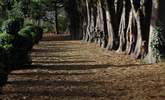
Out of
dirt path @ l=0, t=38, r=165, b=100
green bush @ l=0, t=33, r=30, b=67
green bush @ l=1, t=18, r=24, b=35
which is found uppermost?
green bush @ l=1, t=18, r=24, b=35

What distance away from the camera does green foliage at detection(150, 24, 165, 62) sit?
1969cm

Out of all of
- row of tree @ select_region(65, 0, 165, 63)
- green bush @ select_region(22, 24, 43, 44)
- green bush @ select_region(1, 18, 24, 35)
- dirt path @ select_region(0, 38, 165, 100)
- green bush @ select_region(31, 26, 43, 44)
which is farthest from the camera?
green bush @ select_region(31, 26, 43, 44)

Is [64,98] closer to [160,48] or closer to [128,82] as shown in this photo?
[128,82]

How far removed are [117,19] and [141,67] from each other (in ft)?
41.3

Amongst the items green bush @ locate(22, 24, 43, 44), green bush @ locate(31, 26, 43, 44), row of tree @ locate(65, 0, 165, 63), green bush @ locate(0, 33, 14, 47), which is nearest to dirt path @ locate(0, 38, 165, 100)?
green bush @ locate(0, 33, 14, 47)

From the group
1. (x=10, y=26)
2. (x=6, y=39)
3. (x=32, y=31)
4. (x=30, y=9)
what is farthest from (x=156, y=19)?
(x=30, y=9)

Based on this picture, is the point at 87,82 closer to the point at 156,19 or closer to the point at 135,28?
the point at 156,19

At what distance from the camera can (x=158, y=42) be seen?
19812 millimetres

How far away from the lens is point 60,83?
15.3m

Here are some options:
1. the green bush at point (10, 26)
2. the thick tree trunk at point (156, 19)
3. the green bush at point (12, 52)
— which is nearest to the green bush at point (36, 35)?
the green bush at point (10, 26)

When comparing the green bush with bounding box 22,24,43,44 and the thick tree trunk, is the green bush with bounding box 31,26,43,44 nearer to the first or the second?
the green bush with bounding box 22,24,43,44

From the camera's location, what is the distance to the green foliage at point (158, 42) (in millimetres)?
19688

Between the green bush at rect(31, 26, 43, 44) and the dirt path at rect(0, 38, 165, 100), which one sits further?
the green bush at rect(31, 26, 43, 44)

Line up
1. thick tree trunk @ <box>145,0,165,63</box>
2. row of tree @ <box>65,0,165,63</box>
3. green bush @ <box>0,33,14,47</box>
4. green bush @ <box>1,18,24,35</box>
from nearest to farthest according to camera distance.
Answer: green bush @ <box>0,33,14,47</box>, green bush @ <box>1,18,24,35</box>, thick tree trunk @ <box>145,0,165,63</box>, row of tree @ <box>65,0,165,63</box>
